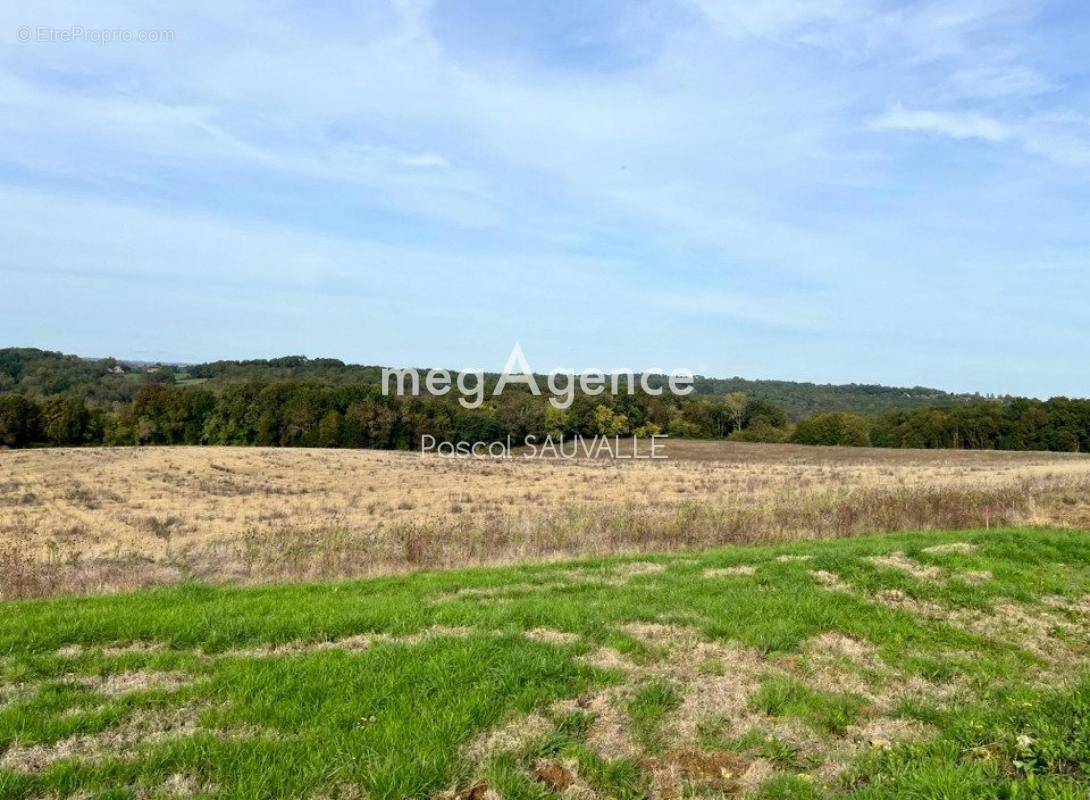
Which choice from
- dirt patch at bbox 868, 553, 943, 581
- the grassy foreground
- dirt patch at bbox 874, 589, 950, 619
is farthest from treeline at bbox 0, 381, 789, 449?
the grassy foreground

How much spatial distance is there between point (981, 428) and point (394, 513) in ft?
251

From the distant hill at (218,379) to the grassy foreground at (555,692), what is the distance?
83828mm

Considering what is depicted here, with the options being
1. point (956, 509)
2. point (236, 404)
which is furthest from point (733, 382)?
point (956, 509)

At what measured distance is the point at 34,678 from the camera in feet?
18.5

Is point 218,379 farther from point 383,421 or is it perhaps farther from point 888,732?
point 888,732

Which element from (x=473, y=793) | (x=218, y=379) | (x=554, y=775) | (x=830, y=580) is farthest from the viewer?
(x=218, y=379)

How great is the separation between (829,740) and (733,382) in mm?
190774

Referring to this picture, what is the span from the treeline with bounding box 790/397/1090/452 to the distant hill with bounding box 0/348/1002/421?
49.4 feet

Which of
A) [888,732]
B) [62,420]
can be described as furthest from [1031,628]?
[62,420]

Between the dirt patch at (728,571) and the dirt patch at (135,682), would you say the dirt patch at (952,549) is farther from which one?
the dirt patch at (135,682)

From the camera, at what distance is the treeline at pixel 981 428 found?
248 ft

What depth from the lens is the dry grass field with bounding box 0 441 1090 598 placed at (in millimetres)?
12328

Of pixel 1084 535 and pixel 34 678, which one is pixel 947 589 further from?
pixel 34 678

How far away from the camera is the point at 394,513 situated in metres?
23.4
